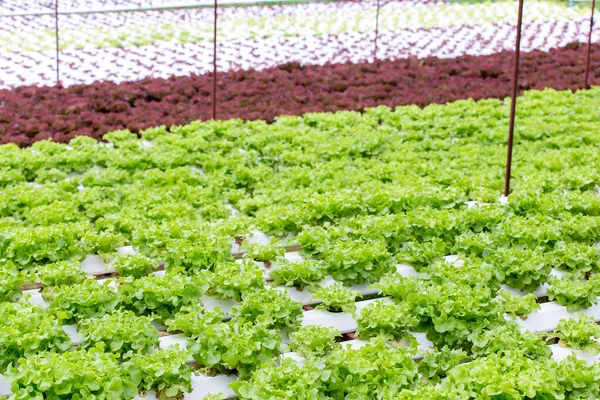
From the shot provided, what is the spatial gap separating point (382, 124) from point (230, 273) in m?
5.85

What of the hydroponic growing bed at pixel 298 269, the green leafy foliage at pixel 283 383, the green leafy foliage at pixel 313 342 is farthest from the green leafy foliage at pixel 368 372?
the green leafy foliage at pixel 313 342

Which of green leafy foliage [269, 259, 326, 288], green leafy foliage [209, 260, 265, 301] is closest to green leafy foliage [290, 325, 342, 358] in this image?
green leafy foliage [209, 260, 265, 301]

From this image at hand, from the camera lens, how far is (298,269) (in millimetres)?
6430

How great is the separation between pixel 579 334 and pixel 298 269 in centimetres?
211

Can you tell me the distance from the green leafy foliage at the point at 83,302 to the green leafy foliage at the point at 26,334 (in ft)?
0.50

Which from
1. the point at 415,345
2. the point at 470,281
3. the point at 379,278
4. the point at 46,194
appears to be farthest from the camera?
the point at 46,194

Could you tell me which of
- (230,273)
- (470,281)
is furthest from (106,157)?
(470,281)

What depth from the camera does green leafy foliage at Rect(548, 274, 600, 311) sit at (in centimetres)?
621

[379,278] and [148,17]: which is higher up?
[148,17]

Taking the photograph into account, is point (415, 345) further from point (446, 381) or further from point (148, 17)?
point (148, 17)

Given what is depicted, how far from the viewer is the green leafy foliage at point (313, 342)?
547cm

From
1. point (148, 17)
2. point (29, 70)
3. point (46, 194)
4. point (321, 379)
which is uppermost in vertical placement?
point (148, 17)

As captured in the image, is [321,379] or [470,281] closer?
[321,379]

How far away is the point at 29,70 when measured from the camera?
48.5 feet
